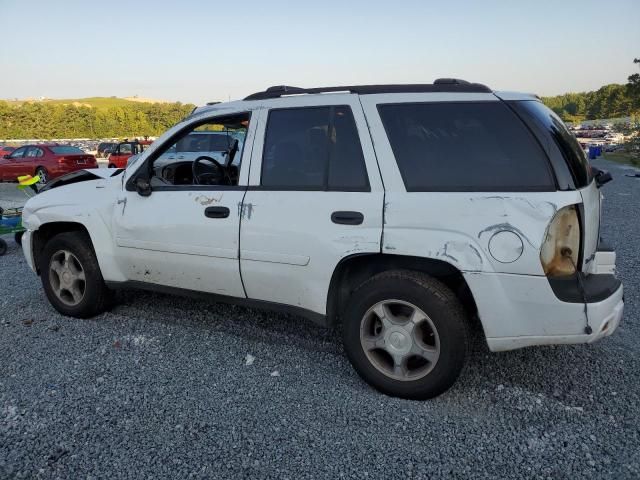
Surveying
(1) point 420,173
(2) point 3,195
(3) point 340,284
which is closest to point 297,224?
(3) point 340,284

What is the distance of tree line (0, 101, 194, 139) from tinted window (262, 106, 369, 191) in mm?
81616

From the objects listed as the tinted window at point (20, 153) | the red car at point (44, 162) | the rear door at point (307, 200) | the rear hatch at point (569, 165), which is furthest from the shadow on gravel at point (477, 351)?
the tinted window at point (20, 153)

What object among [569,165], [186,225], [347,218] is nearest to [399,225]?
[347,218]

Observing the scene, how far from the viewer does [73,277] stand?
13.9ft

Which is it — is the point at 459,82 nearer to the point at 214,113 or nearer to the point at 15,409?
the point at 214,113

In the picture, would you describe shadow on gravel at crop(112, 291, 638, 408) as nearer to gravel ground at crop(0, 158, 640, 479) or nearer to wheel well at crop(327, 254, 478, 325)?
gravel ground at crop(0, 158, 640, 479)

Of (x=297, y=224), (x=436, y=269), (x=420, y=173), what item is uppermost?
(x=420, y=173)

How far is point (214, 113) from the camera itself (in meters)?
3.62

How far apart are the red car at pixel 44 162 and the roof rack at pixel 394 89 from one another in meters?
17.4

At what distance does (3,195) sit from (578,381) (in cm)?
1705

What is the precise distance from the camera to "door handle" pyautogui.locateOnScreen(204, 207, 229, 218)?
3.35m

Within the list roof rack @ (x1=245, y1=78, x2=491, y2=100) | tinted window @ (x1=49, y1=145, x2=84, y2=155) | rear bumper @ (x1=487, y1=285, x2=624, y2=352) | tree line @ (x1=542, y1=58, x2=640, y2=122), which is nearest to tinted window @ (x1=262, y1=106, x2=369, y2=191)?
roof rack @ (x1=245, y1=78, x2=491, y2=100)

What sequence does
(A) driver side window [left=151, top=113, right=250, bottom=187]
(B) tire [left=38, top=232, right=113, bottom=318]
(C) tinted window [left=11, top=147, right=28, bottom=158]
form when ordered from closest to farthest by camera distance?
(A) driver side window [left=151, top=113, right=250, bottom=187] < (B) tire [left=38, top=232, right=113, bottom=318] < (C) tinted window [left=11, top=147, right=28, bottom=158]

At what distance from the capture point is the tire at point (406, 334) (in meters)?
2.73
